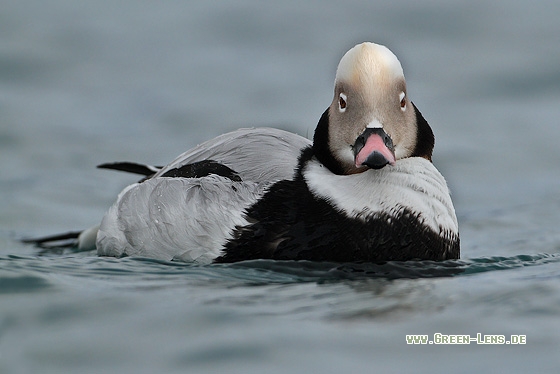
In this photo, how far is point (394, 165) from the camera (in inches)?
237

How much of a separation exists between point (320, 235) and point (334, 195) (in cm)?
27

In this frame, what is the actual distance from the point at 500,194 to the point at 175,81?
12.9 ft

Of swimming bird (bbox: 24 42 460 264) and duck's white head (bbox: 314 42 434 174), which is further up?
duck's white head (bbox: 314 42 434 174)

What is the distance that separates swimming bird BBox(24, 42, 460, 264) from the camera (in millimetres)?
5836

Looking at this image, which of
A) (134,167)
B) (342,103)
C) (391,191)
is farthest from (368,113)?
(134,167)

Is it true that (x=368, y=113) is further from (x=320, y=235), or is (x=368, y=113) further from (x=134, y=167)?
(x=134, y=167)

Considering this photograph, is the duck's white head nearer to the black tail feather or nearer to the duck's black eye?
the duck's black eye

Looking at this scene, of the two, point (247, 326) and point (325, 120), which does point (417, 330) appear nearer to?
point (247, 326)

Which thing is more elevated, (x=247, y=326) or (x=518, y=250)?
(x=518, y=250)

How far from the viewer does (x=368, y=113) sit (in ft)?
19.4

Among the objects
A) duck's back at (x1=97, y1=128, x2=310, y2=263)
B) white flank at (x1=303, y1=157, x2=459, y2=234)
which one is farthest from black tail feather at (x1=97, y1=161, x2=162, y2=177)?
white flank at (x1=303, y1=157, x2=459, y2=234)

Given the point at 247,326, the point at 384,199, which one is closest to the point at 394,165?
the point at 384,199

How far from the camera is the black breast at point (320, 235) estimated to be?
229 inches

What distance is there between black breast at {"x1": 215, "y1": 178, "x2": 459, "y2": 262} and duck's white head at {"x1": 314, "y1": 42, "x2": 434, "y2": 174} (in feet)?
1.15
